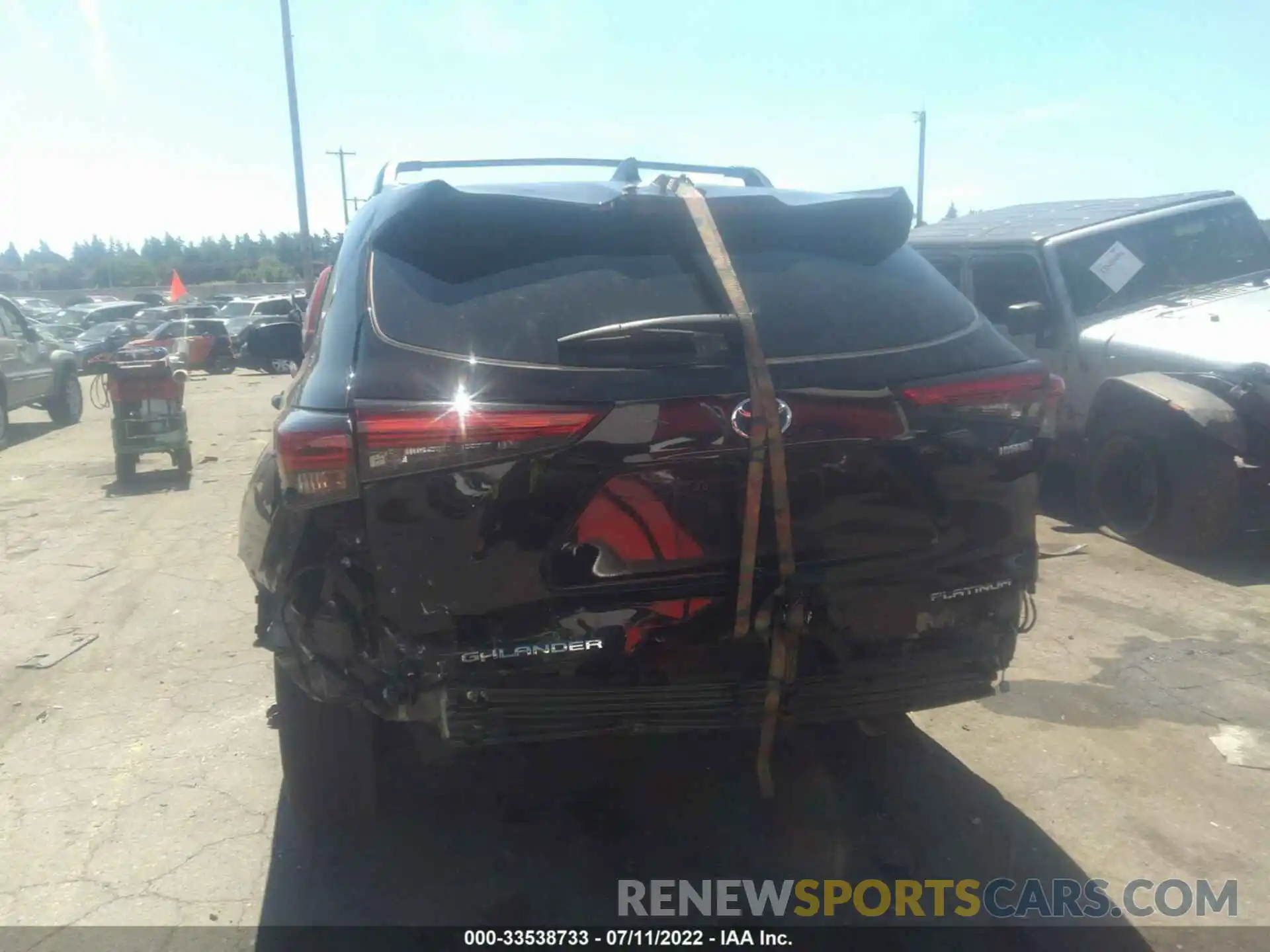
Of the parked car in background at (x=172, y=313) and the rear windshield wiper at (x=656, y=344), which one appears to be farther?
the parked car in background at (x=172, y=313)

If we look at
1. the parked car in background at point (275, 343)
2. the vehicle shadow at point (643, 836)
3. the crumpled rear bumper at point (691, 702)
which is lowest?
the vehicle shadow at point (643, 836)

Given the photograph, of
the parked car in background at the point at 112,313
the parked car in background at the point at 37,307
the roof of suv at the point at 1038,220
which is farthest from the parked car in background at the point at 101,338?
the roof of suv at the point at 1038,220

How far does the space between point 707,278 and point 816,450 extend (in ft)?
1.73

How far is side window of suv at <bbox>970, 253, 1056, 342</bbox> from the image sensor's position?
21.8ft

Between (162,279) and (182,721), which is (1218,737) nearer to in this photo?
(182,721)

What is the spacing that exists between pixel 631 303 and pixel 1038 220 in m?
6.23

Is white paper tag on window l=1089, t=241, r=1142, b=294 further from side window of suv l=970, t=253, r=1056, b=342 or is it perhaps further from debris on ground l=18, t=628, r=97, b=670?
debris on ground l=18, t=628, r=97, b=670

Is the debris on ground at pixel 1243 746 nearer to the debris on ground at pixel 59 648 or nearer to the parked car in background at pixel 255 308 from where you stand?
the debris on ground at pixel 59 648

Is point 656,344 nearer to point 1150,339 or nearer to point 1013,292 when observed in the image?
point 1150,339

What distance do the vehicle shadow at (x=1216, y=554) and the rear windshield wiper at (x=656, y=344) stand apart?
430 cm

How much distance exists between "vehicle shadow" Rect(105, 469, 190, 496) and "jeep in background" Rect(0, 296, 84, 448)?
334 centimetres

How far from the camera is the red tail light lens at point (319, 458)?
222 centimetres

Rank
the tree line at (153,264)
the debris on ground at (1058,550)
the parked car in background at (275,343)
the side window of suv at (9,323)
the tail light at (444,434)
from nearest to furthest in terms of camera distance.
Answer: the tail light at (444,434) → the parked car in background at (275,343) → the debris on ground at (1058,550) → the side window of suv at (9,323) → the tree line at (153,264)

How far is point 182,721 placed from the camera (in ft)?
12.8
